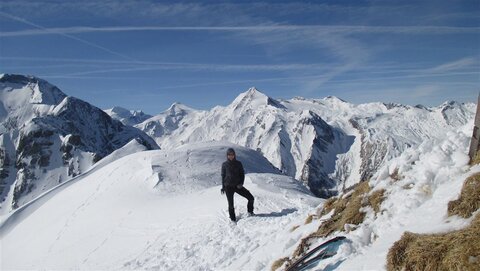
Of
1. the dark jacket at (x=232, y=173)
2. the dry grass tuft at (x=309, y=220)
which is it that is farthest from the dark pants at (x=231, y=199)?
the dry grass tuft at (x=309, y=220)

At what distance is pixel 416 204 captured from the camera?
333 inches

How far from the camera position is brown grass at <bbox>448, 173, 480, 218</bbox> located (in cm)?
681

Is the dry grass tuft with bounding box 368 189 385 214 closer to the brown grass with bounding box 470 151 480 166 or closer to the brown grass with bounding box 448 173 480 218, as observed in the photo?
the brown grass with bounding box 470 151 480 166

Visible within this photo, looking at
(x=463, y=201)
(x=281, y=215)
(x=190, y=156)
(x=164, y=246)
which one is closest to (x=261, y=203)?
(x=281, y=215)

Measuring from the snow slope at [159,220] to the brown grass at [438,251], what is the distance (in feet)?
13.7

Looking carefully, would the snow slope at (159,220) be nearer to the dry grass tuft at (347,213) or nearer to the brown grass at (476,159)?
the dry grass tuft at (347,213)

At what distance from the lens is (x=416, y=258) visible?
639 centimetres

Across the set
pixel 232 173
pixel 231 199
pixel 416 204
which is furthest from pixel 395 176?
pixel 231 199

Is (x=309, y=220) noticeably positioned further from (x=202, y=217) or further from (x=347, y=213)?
(x=202, y=217)

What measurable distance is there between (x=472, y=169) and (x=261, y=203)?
40.8 feet

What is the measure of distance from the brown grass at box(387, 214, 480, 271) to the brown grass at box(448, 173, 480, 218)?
1.07 ft

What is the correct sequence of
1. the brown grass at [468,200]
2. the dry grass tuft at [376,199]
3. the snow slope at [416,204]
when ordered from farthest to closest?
the dry grass tuft at [376,199], the snow slope at [416,204], the brown grass at [468,200]

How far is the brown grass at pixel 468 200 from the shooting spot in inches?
268

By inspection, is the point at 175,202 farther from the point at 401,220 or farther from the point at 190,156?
the point at 401,220
